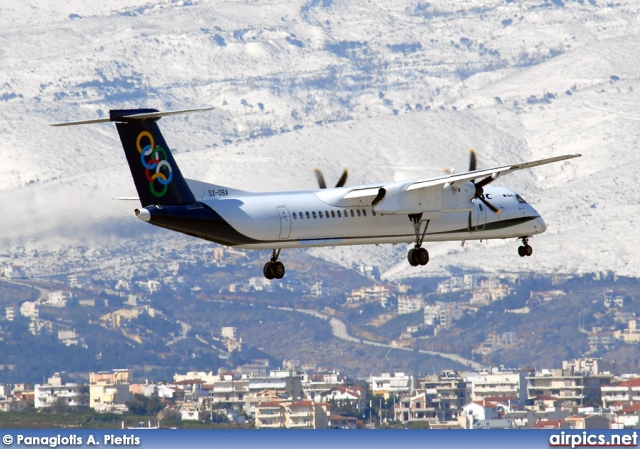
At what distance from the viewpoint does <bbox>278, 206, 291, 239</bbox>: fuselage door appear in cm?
7394

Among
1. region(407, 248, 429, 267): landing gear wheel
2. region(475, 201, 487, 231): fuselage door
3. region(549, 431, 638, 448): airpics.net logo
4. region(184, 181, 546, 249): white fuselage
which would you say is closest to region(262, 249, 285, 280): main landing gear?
region(184, 181, 546, 249): white fuselage

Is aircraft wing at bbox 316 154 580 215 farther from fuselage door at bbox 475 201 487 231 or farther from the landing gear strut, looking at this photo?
fuselage door at bbox 475 201 487 231

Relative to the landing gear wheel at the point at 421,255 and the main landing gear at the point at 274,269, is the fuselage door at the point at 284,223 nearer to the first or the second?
the main landing gear at the point at 274,269

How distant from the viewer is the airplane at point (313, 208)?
7206 centimetres

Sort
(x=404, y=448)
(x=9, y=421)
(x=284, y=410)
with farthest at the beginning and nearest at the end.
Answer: (x=284, y=410) < (x=9, y=421) < (x=404, y=448)

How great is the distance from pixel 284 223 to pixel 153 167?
19.5ft

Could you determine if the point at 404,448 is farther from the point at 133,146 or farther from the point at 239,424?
the point at 133,146

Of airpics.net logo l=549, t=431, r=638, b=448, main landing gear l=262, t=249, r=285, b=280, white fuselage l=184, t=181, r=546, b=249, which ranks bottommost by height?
airpics.net logo l=549, t=431, r=638, b=448

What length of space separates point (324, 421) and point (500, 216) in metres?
110

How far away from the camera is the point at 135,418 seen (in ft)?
630

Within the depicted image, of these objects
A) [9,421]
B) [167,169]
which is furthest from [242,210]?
[9,421]

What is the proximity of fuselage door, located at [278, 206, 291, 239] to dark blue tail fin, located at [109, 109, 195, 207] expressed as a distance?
4.00 m

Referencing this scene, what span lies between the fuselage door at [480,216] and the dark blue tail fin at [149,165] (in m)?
15.9

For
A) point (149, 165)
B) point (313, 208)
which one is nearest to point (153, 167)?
point (149, 165)
